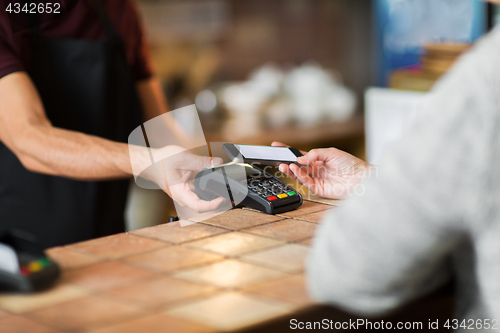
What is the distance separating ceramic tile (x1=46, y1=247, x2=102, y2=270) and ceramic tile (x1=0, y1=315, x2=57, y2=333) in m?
0.14

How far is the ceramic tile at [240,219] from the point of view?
0.85m

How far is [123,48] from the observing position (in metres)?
1.55

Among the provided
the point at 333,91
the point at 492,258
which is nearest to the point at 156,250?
the point at 492,258

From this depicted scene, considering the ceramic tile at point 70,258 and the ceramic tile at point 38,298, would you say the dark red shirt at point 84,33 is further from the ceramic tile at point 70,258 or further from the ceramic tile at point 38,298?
the ceramic tile at point 38,298

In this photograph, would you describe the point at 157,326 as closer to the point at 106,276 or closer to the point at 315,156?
the point at 106,276

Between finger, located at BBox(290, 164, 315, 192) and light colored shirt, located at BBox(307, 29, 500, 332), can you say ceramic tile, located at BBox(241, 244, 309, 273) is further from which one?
finger, located at BBox(290, 164, 315, 192)

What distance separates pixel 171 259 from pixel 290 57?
9.87ft

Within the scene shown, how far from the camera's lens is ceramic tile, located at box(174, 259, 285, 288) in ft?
2.06

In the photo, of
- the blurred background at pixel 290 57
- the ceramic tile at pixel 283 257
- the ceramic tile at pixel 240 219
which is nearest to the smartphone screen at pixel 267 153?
the ceramic tile at pixel 240 219

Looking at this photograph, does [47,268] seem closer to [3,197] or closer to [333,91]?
[3,197]

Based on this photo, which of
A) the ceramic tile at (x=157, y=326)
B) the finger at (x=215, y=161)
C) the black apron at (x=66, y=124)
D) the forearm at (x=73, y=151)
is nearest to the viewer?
the ceramic tile at (x=157, y=326)

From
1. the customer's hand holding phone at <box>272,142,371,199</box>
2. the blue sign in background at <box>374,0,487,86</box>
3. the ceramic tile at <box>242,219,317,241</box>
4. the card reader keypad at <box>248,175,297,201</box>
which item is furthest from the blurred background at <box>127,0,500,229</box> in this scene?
the ceramic tile at <box>242,219,317,241</box>

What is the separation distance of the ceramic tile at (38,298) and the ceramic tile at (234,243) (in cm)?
20

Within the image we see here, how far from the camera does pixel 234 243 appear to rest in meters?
0.77
